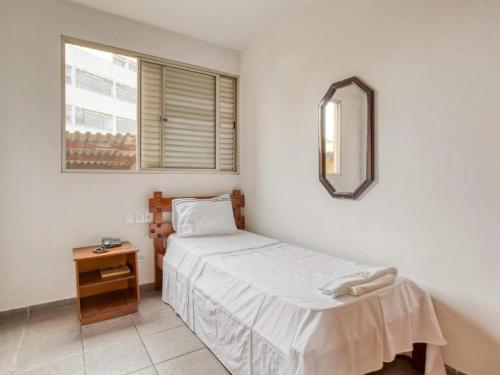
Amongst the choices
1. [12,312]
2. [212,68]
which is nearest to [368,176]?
[212,68]

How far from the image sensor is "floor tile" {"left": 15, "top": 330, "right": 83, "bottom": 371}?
188 centimetres

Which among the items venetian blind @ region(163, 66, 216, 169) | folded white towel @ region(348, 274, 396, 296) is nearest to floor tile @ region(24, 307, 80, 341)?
venetian blind @ region(163, 66, 216, 169)

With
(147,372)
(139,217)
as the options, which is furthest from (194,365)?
(139,217)

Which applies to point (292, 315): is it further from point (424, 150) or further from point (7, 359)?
point (7, 359)

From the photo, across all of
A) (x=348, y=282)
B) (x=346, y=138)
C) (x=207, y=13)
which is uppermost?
(x=207, y=13)

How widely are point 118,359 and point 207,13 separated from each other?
298 cm

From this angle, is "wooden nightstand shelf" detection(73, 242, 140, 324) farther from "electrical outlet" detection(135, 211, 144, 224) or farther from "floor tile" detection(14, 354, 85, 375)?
"floor tile" detection(14, 354, 85, 375)

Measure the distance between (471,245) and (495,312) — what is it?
355 mm

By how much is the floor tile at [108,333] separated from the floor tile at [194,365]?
18.7 inches

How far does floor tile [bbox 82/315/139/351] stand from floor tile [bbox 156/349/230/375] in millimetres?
476

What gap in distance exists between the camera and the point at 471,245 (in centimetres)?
161

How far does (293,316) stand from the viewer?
1.37 meters

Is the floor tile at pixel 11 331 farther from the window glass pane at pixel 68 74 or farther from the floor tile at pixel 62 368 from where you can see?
the window glass pane at pixel 68 74

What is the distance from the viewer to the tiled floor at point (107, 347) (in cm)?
181
